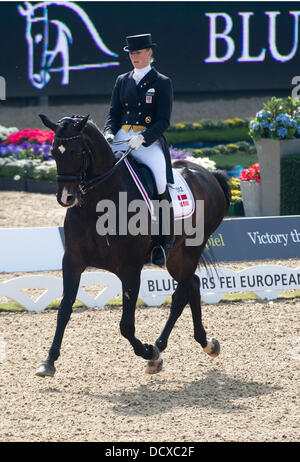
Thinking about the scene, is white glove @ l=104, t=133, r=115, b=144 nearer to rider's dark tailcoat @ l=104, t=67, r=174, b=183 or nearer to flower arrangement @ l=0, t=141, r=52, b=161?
rider's dark tailcoat @ l=104, t=67, r=174, b=183

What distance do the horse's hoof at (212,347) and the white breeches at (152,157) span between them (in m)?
1.41

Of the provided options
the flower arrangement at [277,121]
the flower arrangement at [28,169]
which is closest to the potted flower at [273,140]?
the flower arrangement at [277,121]

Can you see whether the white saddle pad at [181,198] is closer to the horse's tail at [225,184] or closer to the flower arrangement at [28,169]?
the horse's tail at [225,184]

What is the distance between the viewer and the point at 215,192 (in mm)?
8188

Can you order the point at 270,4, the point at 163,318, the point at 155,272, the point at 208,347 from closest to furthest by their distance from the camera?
the point at 208,347
the point at 163,318
the point at 155,272
the point at 270,4

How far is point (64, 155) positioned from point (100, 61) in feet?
50.5

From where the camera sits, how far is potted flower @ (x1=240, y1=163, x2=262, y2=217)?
1402 centimetres

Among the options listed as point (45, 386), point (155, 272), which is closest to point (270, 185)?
point (155, 272)

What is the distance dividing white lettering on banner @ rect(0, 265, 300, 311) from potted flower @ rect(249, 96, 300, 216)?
4.09 meters

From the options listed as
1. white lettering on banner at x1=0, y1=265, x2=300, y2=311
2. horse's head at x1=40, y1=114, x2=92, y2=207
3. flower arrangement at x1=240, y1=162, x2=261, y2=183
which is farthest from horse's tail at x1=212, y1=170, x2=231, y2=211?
flower arrangement at x1=240, y1=162, x2=261, y2=183

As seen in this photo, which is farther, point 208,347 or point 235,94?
point 235,94

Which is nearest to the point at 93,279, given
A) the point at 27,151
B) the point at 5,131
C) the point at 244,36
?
the point at 27,151
